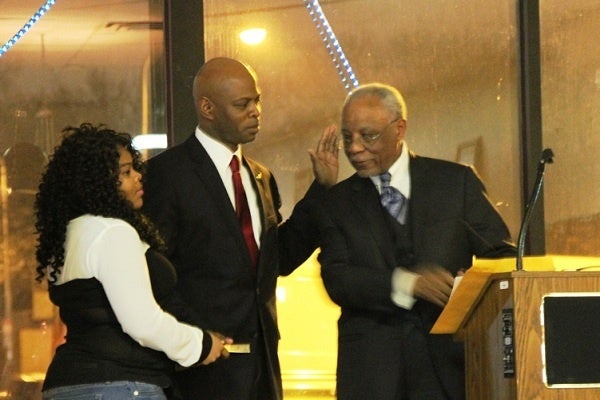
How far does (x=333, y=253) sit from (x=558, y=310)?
51.8 inches

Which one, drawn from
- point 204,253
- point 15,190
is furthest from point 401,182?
point 15,190

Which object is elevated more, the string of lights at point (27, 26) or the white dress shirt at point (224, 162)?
the string of lights at point (27, 26)

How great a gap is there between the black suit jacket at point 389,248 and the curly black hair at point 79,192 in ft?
3.05

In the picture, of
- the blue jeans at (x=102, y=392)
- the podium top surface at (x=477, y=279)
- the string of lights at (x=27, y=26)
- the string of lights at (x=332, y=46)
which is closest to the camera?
the blue jeans at (x=102, y=392)

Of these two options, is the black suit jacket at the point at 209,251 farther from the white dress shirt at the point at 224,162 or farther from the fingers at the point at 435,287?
the fingers at the point at 435,287

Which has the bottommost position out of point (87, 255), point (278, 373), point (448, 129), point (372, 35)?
point (278, 373)

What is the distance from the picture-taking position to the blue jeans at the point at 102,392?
14.7 ft

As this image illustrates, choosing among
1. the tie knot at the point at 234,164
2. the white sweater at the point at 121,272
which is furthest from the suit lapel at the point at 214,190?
the white sweater at the point at 121,272

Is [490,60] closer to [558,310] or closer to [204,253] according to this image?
[204,253]

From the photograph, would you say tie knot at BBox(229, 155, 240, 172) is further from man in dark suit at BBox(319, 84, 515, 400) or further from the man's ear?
man in dark suit at BBox(319, 84, 515, 400)

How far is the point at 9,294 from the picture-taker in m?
6.01

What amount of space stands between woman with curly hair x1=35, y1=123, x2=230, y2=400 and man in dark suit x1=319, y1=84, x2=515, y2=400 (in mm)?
740

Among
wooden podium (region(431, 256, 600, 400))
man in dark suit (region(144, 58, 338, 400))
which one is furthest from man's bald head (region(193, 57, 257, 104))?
wooden podium (region(431, 256, 600, 400))

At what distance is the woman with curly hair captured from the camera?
451cm
